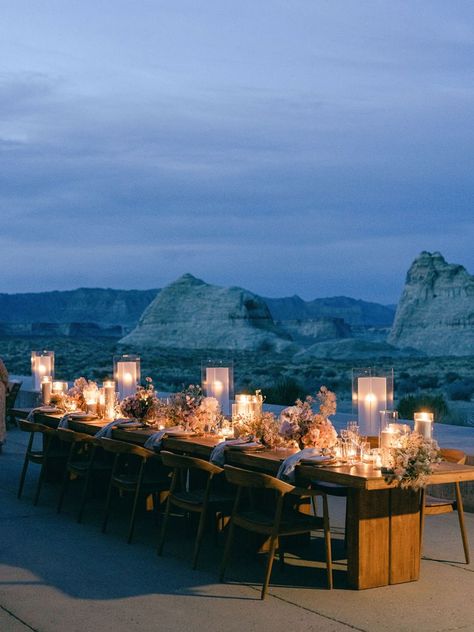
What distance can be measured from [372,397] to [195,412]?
4.35 feet

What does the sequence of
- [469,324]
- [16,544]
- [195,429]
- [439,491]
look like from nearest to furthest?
[16,544]
[195,429]
[439,491]
[469,324]

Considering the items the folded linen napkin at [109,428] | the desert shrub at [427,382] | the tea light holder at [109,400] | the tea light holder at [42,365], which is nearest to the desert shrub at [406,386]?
the desert shrub at [427,382]

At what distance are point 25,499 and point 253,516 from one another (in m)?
3.45

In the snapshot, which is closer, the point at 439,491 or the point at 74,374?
the point at 439,491

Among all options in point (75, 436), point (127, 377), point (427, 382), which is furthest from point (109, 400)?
point (427, 382)

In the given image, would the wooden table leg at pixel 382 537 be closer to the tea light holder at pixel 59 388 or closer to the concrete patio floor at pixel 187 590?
the concrete patio floor at pixel 187 590

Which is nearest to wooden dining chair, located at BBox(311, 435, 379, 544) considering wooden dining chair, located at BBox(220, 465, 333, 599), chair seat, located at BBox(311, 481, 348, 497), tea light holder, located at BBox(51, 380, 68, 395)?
chair seat, located at BBox(311, 481, 348, 497)

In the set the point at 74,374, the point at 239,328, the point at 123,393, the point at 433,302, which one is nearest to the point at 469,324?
the point at 433,302

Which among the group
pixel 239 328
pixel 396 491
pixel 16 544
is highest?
pixel 239 328

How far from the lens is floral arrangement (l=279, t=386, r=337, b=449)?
6379mm

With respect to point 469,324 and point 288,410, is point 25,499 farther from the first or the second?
point 469,324

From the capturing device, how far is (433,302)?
8375cm

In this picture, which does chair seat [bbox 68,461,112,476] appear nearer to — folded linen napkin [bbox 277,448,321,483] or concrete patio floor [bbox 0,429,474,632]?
concrete patio floor [bbox 0,429,474,632]

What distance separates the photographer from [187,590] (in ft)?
19.1
